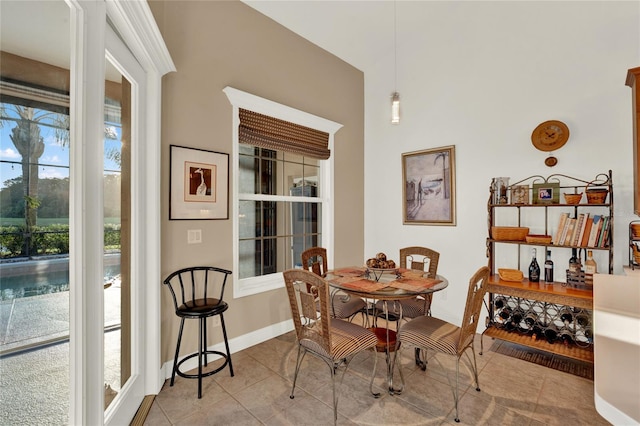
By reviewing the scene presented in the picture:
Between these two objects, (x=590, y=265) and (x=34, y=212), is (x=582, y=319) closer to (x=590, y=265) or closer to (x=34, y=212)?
(x=590, y=265)

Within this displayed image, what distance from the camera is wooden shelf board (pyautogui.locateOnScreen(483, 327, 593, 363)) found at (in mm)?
2469

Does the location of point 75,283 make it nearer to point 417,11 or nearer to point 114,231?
point 114,231

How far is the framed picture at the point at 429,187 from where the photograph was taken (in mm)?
3561

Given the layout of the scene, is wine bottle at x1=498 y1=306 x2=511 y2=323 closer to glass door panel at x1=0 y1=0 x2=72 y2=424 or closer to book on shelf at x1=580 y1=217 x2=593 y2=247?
book on shelf at x1=580 y1=217 x2=593 y2=247

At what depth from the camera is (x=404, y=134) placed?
3992mm

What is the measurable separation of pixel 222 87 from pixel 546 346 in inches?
151

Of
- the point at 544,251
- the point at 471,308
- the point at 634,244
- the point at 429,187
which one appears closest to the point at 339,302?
the point at 471,308

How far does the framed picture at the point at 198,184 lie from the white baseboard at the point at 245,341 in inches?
48.3

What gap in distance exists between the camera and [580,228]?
2539 millimetres

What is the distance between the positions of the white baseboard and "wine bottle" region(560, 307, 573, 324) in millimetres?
2713

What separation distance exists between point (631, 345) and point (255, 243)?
2887 mm

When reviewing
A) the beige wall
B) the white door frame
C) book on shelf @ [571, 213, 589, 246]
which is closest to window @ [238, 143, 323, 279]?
the beige wall

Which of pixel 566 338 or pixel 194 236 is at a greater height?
pixel 194 236

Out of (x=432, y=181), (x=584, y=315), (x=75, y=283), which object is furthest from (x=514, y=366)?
(x=75, y=283)
